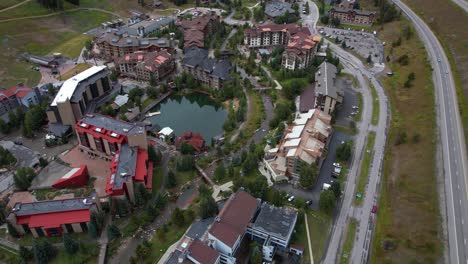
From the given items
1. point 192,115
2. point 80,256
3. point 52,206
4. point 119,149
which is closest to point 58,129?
point 119,149

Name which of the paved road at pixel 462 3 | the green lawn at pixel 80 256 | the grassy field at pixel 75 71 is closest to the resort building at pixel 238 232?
the green lawn at pixel 80 256

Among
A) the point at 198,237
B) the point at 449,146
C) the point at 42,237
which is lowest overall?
the point at 42,237

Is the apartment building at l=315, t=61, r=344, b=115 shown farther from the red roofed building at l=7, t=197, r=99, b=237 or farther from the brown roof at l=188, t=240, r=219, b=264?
the red roofed building at l=7, t=197, r=99, b=237

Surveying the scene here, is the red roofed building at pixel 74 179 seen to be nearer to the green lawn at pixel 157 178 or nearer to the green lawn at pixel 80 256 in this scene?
the green lawn at pixel 157 178

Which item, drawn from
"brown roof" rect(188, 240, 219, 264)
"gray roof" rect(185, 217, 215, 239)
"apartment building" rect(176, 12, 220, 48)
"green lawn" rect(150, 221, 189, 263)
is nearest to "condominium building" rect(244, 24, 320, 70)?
"apartment building" rect(176, 12, 220, 48)

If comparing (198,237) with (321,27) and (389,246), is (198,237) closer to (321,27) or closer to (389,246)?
(389,246)

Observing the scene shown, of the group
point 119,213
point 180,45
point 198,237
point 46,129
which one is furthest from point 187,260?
point 180,45

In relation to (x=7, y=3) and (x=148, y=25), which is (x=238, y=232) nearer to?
(x=148, y=25)
